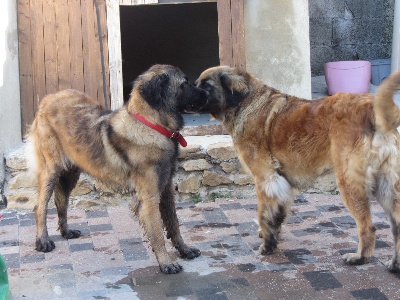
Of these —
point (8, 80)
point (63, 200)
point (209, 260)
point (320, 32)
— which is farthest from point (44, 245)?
point (320, 32)

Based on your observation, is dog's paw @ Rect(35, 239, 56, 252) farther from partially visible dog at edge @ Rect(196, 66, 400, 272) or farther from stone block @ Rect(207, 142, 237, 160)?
stone block @ Rect(207, 142, 237, 160)

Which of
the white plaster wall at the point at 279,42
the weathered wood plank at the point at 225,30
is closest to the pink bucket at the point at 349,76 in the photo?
the white plaster wall at the point at 279,42

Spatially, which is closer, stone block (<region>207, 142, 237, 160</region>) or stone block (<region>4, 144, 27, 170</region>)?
stone block (<region>4, 144, 27, 170</region>)

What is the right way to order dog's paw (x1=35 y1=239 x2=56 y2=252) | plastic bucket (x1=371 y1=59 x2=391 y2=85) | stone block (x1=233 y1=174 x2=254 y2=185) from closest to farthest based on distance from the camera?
dog's paw (x1=35 y1=239 x2=56 y2=252) < stone block (x1=233 y1=174 x2=254 y2=185) < plastic bucket (x1=371 y1=59 x2=391 y2=85)

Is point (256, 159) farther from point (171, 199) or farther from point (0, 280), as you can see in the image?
point (0, 280)

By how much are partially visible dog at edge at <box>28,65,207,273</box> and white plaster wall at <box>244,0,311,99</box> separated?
2.02 meters

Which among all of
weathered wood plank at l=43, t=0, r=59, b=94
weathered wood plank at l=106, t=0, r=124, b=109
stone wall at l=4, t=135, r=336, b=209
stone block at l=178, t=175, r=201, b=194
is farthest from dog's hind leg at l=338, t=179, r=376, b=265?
weathered wood plank at l=43, t=0, r=59, b=94

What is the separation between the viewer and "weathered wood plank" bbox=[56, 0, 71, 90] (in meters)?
6.59

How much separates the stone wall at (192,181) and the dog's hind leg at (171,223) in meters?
1.44

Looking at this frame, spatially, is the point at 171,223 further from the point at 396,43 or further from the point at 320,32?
the point at 320,32

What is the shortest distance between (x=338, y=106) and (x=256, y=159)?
778 mm

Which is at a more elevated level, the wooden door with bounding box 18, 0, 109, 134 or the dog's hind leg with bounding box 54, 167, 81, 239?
the wooden door with bounding box 18, 0, 109, 134

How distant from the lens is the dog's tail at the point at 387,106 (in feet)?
13.8

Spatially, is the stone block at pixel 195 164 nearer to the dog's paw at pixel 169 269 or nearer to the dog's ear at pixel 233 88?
the dog's ear at pixel 233 88
